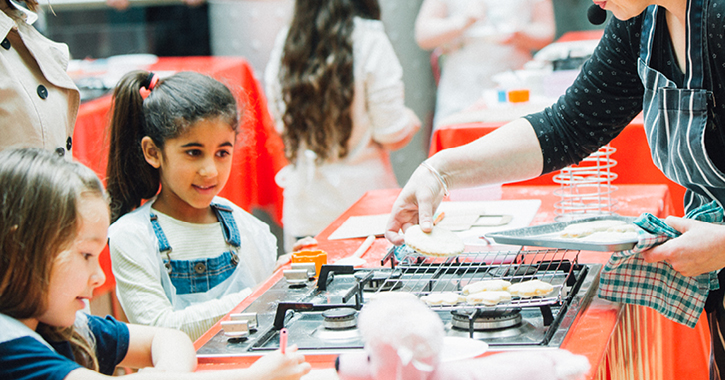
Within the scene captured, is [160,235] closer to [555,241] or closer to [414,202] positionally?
[414,202]

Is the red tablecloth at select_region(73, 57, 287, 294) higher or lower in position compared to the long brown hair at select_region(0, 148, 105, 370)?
lower

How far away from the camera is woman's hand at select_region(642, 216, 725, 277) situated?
118 cm

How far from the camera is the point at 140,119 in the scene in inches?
69.4

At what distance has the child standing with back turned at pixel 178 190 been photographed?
1624 millimetres

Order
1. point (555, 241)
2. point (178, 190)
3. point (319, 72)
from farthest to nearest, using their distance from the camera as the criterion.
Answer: point (319, 72) → point (178, 190) → point (555, 241)

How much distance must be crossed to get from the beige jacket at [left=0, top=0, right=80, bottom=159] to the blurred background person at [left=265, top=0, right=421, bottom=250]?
54.9 inches

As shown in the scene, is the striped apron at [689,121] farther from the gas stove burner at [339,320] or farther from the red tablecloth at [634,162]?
the red tablecloth at [634,162]

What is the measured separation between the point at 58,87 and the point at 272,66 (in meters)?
1.61

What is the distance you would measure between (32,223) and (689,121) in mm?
1085

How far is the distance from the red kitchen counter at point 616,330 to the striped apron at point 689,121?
0.16 metres

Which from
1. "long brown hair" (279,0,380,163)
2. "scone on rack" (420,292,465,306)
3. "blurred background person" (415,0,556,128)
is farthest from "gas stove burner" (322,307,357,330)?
"blurred background person" (415,0,556,128)

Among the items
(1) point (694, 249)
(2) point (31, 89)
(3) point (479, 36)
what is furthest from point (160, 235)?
(3) point (479, 36)

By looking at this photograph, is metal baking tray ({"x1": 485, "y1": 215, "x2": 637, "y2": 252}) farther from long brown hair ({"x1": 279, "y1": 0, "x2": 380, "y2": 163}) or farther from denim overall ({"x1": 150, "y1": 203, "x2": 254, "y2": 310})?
long brown hair ({"x1": 279, "y1": 0, "x2": 380, "y2": 163})

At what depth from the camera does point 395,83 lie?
3018mm
